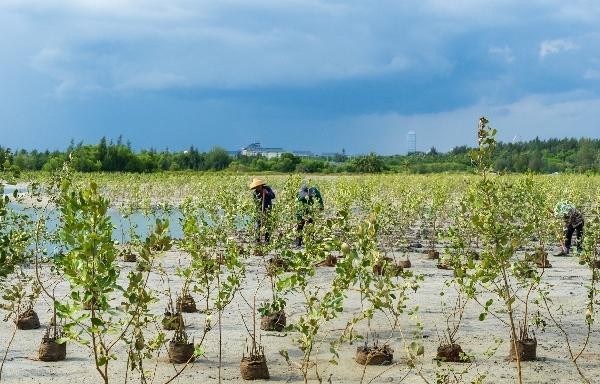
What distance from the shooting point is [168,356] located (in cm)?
848

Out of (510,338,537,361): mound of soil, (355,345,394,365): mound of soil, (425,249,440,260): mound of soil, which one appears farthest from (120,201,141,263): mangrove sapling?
(425,249,440,260): mound of soil

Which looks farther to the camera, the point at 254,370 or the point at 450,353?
the point at 450,353

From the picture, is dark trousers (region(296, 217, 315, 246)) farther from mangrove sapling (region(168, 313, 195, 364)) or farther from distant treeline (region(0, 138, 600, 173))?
distant treeline (region(0, 138, 600, 173))

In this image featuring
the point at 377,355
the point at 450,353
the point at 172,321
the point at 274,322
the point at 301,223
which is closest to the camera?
the point at 172,321

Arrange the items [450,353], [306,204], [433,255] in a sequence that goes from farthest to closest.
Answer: [433,255]
[306,204]
[450,353]

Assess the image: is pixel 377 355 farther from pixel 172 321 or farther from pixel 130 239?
pixel 130 239

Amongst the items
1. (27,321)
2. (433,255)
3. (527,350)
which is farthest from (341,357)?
(433,255)

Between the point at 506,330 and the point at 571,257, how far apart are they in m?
9.37

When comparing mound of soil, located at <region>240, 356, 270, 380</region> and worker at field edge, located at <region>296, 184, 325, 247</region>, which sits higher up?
worker at field edge, located at <region>296, 184, 325, 247</region>

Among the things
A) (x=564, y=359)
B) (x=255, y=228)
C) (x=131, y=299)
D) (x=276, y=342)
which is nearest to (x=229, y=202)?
(x=255, y=228)

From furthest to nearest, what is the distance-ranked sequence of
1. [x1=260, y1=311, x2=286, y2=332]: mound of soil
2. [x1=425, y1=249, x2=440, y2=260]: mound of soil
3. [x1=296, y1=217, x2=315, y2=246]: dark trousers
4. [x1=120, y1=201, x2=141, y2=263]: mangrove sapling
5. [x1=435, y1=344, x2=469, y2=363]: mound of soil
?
[x1=425, y1=249, x2=440, y2=260]: mound of soil → [x1=120, y1=201, x2=141, y2=263]: mangrove sapling → [x1=296, y1=217, x2=315, y2=246]: dark trousers → [x1=260, y1=311, x2=286, y2=332]: mound of soil → [x1=435, y1=344, x2=469, y2=363]: mound of soil

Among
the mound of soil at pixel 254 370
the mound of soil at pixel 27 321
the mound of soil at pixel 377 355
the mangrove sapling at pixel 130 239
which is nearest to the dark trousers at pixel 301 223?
the mound of soil at pixel 377 355

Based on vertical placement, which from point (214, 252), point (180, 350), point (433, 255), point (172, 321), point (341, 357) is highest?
point (214, 252)

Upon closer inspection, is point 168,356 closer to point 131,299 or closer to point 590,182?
point 131,299
